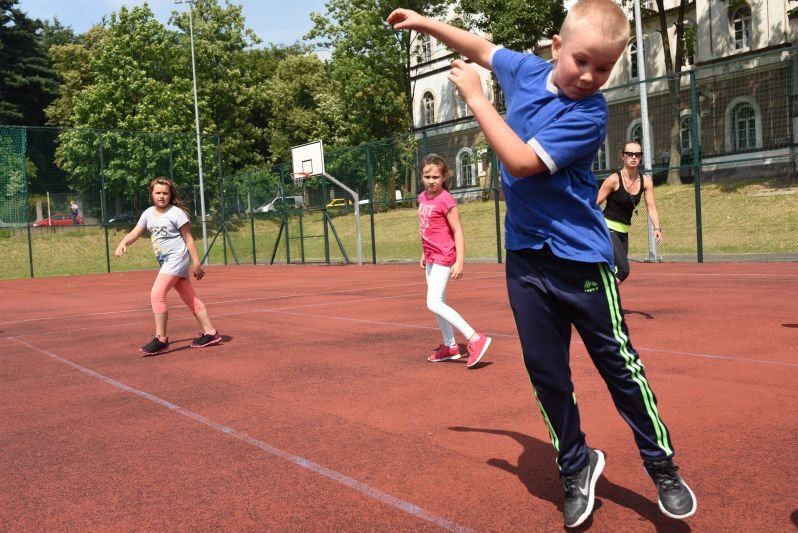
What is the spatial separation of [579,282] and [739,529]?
1105 millimetres

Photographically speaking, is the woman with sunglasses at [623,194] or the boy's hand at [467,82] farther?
the woman with sunglasses at [623,194]

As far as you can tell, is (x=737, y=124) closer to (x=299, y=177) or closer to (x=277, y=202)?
(x=299, y=177)

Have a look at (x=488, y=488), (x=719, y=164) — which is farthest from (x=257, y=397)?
(x=719, y=164)

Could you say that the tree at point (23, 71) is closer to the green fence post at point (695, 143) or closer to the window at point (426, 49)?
the window at point (426, 49)

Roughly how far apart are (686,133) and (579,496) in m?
16.2

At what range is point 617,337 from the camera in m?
2.94

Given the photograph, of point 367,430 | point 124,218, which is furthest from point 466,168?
point 367,430

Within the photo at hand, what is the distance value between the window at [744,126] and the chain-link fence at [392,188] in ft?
0.17

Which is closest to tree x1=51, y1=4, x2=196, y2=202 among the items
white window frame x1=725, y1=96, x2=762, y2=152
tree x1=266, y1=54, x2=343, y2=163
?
tree x1=266, y1=54, x2=343, y2=163

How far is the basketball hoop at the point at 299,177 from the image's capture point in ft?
86.8

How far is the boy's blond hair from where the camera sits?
8.52ft

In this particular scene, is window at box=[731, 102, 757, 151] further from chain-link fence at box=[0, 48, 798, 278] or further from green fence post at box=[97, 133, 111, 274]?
green fence post at box=[97, 133, 111, 274]

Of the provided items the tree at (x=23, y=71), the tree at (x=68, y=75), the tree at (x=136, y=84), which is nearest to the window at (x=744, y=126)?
the tree at (x=136, y=84)

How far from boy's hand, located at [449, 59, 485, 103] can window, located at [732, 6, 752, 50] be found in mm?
37099
